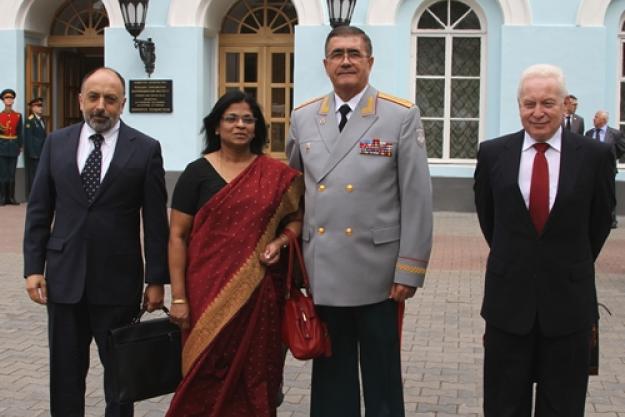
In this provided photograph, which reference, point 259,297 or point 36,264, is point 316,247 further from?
point 36,264

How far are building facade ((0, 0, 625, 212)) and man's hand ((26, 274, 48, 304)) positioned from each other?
10.5 meters

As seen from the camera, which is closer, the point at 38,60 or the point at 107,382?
the point at 107,382

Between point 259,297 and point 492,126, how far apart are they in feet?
35.9

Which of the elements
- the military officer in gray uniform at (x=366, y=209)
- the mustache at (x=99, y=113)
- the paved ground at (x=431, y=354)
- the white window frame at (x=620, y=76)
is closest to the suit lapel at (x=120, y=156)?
the mustache at (x=99, y=113)

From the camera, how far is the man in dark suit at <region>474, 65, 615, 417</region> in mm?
3719

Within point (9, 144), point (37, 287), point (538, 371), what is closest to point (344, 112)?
point (538, 371)

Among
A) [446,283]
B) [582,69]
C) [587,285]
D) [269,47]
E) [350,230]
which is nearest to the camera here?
[587,285]

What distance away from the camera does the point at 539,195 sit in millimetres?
3744

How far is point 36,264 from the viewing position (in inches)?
165

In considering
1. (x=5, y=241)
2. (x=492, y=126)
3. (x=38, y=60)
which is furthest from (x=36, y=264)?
(x=38, y=60)

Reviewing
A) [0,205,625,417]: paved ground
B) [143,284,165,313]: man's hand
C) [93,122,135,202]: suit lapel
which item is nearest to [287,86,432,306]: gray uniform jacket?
[143,284,165,313]: man's hand

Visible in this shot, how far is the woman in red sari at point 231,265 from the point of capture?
4133 millimetres

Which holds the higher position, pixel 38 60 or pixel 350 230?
pixel 38 60

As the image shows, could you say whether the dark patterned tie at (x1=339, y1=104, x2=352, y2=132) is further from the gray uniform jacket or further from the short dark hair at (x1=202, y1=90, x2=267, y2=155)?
the short dark hair at (x1=202, y1=90, x2=267, y2=155)
